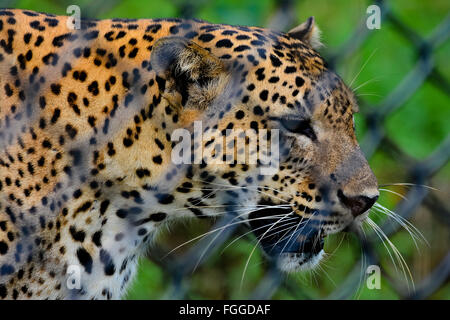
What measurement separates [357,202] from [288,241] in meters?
0.29

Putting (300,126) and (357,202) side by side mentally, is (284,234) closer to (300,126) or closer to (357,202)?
(357,202)

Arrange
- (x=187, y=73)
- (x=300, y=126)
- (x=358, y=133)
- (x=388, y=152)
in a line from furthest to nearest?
1. (x=358, y=133)
2. (x=388, y=152)
3. (x=300, y=126)
4. (x=187, y=73)

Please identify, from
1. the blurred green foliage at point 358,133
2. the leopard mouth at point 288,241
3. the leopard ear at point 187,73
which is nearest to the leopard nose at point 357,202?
the leopard mouth at point 288,241

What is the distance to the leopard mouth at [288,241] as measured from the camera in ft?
8.76

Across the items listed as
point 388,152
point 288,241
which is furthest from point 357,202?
point 388,152

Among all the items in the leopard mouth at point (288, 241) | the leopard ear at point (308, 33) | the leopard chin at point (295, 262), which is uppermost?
the leopard ear at point (308, 33)

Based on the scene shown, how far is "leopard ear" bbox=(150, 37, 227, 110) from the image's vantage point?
7.70ft

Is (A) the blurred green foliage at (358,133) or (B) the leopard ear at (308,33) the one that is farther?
(A) the blurred green foliage at (358,133)

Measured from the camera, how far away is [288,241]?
2.68 m

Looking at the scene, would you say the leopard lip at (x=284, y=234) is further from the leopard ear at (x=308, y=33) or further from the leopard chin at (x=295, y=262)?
the leopard ear at (x=308, y=33)

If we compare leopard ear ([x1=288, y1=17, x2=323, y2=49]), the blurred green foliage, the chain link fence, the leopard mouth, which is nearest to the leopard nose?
the leopard mouth

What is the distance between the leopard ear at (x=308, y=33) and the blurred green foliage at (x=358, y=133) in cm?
80

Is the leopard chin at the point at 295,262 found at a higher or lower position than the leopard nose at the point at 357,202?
lower
